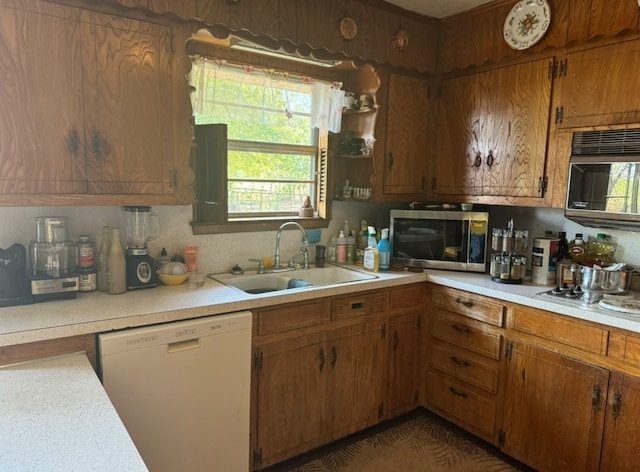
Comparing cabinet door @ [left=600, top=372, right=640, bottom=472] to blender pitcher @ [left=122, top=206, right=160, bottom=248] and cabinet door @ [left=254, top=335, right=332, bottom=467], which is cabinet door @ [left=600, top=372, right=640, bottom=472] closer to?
cabinet door @ [left=254, top=335, right=332, bottom=467]

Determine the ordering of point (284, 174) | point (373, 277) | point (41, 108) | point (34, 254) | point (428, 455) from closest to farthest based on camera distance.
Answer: point (41, 108)
point (34, 254)
point (428, 455)
point (373, 277)
point (284, 174)

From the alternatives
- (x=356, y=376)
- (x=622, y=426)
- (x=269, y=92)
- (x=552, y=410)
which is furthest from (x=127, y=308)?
(x=622, y=426)

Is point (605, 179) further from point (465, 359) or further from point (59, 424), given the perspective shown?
point (59, 424)

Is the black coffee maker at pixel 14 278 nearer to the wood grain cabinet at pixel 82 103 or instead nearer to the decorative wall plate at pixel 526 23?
the wood grain cabinet at pixel 82 103

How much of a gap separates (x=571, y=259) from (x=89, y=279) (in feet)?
8.37

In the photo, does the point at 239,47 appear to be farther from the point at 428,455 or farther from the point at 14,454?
the point at 428,455

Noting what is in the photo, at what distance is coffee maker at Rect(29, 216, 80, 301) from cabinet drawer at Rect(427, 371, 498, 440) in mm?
2100

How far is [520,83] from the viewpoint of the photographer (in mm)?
2516

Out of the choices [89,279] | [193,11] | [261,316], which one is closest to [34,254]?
[89,279]

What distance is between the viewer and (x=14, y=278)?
5.82 feet

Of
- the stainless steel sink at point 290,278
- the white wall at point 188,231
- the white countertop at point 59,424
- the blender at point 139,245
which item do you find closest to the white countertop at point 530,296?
the stainless steel sink at point 290,278

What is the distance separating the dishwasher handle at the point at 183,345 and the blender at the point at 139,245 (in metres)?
0.44

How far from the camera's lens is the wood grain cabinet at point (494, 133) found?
2461mm

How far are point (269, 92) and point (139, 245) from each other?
3.98 feet
